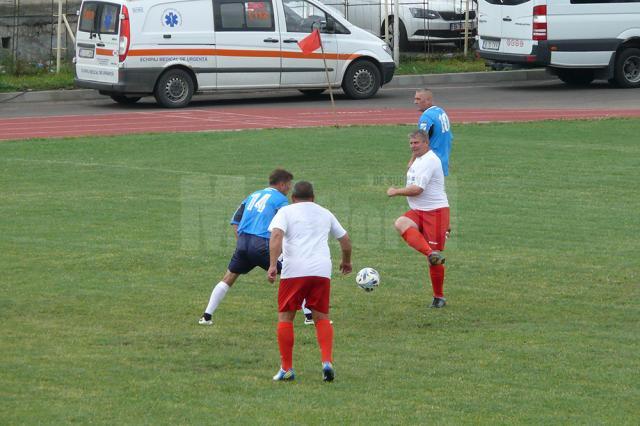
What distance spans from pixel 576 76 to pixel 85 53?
1156cm

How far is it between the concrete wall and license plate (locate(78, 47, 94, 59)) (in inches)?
231

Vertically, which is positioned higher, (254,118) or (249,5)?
(249,5)

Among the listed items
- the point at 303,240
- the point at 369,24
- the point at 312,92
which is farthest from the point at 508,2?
the point at 303,240

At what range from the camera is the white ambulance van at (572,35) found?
27562 mm

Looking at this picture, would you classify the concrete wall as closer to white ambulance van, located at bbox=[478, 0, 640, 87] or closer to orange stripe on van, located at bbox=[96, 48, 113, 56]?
orange stripe on van, located at bbox=[96, 48, 113, 56]

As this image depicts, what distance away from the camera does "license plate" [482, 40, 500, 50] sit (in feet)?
93.2

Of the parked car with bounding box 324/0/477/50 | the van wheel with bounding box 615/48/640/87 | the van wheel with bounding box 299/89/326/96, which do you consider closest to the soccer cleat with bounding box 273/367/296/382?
the van wheel with bounding box 299/89/326/96

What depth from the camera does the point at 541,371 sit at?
902cm

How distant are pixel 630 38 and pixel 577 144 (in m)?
8.22

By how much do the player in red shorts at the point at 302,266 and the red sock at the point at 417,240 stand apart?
2.46 m

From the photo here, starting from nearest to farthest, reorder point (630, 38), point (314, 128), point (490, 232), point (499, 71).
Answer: point (490, 232)
point (314, 128)
point (630, 38)
point (499, 71)

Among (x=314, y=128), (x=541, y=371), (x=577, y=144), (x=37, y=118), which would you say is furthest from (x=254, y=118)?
(x=541, y=371)

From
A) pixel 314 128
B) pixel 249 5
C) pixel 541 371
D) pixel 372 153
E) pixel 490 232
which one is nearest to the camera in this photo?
pixel 541 371

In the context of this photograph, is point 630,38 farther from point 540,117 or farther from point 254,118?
point 254,118
